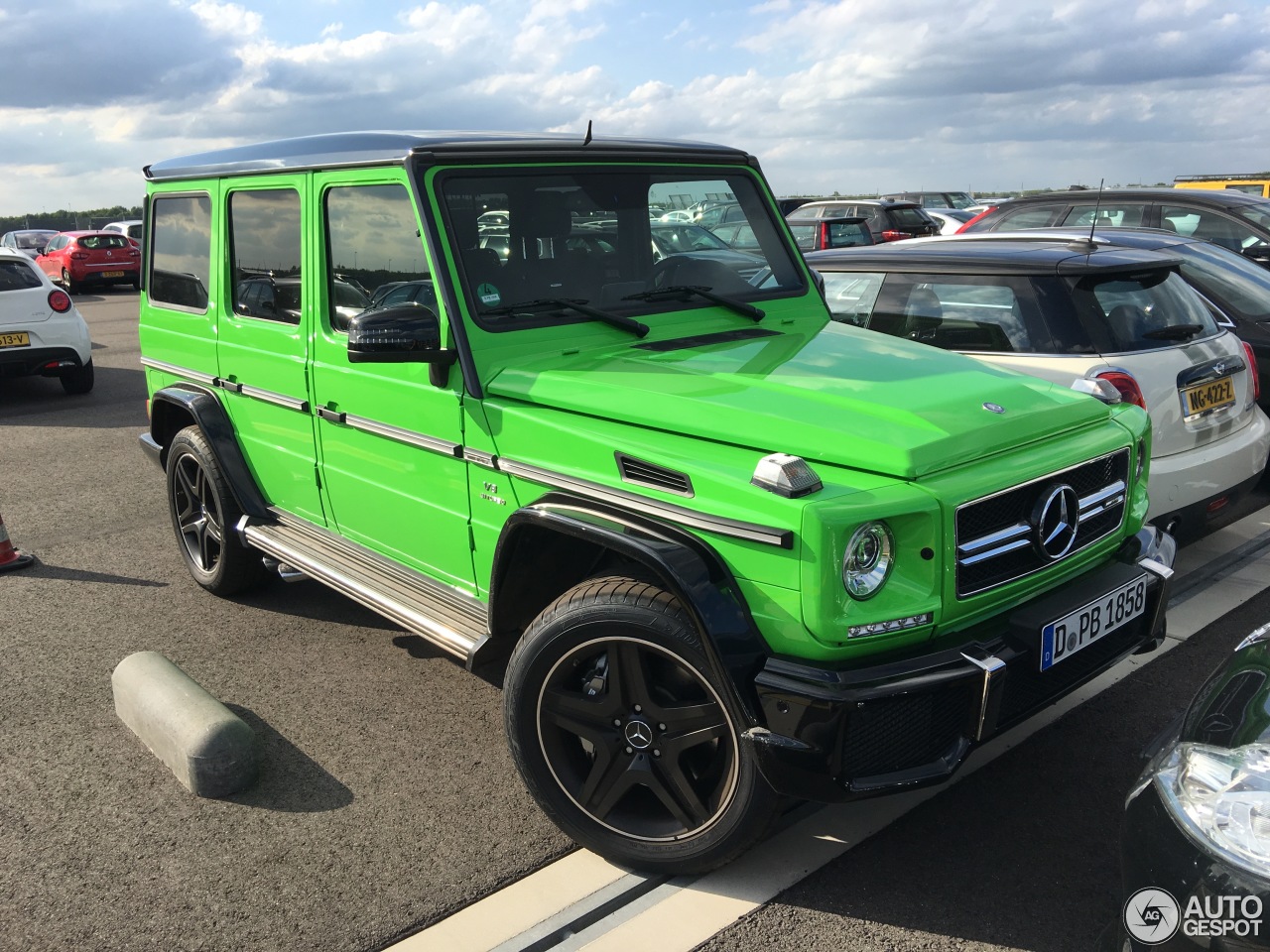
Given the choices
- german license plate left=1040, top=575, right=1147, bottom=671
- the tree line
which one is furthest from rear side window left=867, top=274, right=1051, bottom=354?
the tree line

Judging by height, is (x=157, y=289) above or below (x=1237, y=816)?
above

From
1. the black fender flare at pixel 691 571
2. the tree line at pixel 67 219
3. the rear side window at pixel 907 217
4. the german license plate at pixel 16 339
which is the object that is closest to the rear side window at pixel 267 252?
the black fender flare at pixel 691 571

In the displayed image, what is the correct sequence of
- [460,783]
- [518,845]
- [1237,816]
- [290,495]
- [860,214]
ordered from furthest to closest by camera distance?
[860,214], [290,495], [460,783], [518,845], [1237,816]

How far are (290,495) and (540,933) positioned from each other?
2556 millimetres

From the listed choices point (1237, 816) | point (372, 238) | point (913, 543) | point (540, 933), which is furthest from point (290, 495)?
point (1237, 816)

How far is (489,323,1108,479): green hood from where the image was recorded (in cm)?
293

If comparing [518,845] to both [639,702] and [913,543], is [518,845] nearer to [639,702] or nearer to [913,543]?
[639,702]

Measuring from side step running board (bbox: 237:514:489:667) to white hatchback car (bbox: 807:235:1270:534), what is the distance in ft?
9.41

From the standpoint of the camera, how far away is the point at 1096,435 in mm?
3383

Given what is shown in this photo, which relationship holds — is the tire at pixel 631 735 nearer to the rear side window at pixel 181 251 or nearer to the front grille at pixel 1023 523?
the front grille at pixel 1023 523

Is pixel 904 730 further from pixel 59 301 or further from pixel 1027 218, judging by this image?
pixel 59 301

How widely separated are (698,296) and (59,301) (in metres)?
A: 9.94

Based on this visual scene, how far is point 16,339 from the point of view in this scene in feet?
36.7

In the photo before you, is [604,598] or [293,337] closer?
[604,598]
